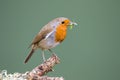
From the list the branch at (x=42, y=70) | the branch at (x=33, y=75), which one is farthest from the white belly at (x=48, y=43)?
the branch at (x=33, y=75)

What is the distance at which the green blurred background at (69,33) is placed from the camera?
4.39 m

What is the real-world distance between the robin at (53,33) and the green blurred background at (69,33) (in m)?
1.58

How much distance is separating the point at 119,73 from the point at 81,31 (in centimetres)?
66

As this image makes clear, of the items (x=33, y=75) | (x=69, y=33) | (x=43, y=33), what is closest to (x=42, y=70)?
(x=33, y=75)

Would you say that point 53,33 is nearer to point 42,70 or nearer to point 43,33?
point 43,33

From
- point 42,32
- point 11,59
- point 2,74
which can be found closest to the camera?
point 2,74

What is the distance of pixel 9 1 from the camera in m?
4.48

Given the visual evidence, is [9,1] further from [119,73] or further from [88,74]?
[119,73]

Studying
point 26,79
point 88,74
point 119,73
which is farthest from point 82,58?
point 26,79

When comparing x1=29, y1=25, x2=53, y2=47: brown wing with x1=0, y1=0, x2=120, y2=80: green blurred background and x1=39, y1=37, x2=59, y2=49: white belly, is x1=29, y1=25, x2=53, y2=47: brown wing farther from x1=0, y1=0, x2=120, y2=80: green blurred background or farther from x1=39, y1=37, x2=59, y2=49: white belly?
x1=0, y1=0, x2=120, y2=80: green blurred background

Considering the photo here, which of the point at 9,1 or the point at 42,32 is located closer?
the point at 42,32

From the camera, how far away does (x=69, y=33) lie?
4.47m

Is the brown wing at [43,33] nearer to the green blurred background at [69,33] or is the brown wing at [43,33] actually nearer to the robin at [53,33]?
the robin at [53,33]

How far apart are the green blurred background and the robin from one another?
1578 mm
